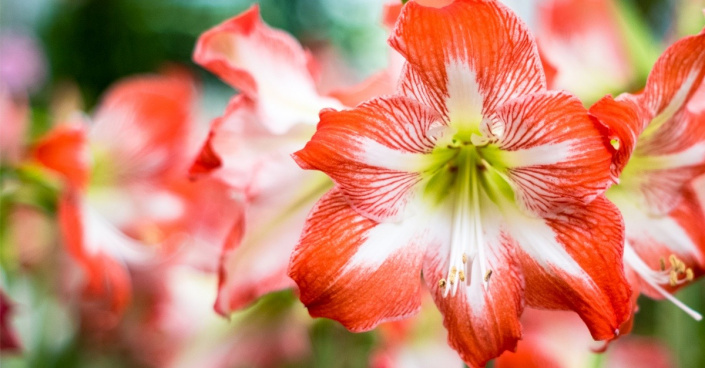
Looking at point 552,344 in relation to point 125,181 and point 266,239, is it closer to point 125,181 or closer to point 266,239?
point 266,239

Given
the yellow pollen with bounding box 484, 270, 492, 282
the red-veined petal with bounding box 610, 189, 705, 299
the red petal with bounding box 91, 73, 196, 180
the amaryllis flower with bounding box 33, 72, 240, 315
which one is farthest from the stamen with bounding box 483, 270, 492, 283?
the red petal with bounding box 91, 73, 196, 180

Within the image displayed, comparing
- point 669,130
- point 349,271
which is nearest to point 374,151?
point 349,271

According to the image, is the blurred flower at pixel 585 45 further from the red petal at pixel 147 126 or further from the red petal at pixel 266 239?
the red petal at pixel 147 126

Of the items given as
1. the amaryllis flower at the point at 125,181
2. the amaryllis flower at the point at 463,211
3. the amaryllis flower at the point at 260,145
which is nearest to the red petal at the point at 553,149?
the amaryllis flower at the point at 463,211

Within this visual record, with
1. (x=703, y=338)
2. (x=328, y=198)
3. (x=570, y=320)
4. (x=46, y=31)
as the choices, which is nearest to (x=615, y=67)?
(x=570, y=320)

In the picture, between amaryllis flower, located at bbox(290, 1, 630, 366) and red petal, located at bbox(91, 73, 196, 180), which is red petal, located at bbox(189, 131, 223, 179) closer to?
amaryllis flower, located at bbox(290, 1, 630, 366)

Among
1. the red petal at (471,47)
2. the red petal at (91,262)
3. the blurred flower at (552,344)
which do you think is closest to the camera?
the red petal at (471,47)

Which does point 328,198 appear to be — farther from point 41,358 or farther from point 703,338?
point 703,338
